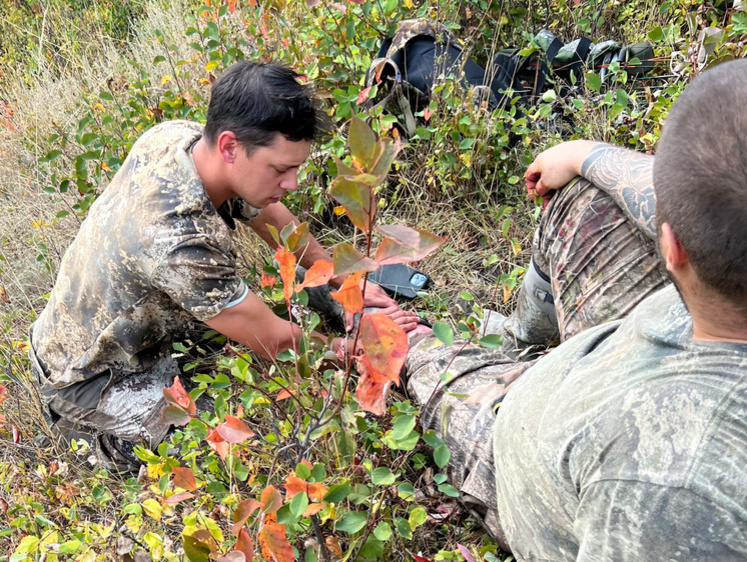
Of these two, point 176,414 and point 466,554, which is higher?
point 176,414

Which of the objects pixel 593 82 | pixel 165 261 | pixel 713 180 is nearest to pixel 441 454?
pixel 713 180

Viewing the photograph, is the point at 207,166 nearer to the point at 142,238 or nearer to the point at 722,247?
the point at 142,238

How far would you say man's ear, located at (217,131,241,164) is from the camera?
2092 mm

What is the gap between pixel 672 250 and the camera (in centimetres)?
80

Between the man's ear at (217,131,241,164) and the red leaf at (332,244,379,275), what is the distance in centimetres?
134

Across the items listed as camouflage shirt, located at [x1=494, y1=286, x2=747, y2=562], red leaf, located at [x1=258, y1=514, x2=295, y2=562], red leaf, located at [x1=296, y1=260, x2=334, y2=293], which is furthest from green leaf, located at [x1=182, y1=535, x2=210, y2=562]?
camouflage shirt, located at [x1=494, y1=286, x2=747, y2=562]

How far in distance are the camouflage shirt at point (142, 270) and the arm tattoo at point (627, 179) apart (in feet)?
4.06

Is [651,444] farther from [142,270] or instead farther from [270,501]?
[142,270]

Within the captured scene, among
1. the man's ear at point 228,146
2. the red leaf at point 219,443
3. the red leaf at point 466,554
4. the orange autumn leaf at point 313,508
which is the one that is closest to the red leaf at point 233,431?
the red leaf at point 219,443

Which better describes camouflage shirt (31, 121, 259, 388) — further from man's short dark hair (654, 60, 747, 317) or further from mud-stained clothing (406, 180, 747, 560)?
man's short dark hair (654, 60, 747, 317)

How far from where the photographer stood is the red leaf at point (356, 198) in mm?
889

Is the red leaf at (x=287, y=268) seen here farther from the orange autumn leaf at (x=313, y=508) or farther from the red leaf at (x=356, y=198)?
the orange autumn leaf at (x=313, y=508)

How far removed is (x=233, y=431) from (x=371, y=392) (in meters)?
0.35

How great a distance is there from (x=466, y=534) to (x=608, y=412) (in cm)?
104
